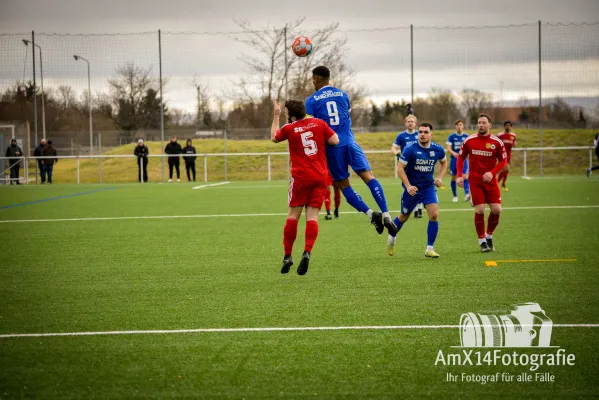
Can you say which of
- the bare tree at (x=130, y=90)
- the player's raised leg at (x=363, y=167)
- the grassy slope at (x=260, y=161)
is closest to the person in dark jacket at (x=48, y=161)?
the grassy slope at (x=260, y=161)

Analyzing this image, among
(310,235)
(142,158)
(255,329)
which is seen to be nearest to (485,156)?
(310,235)

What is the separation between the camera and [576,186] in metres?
25.1

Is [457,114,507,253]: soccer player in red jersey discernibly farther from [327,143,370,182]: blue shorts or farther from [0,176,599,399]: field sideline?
[327,143,370,182]: blue shorts

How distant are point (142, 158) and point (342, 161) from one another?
26.7 metres

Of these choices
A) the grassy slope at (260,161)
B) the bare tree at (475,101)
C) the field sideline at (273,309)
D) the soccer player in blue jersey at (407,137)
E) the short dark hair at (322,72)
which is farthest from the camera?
the bare tree at (475,101)

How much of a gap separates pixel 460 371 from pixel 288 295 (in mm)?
2815

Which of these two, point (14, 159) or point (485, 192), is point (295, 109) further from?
point (14, 159)

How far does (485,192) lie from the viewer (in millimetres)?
10695

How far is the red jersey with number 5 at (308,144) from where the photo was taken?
327 inches

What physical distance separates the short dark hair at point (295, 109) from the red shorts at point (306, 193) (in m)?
0.74

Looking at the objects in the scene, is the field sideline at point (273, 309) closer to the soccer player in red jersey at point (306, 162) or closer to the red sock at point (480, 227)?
the red sock at point (480, 227)

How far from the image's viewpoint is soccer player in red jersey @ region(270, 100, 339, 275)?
831cm

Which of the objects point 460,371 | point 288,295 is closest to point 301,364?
point 460,371

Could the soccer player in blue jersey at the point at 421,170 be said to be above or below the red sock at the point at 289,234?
above
